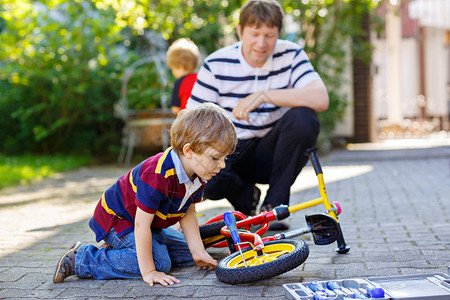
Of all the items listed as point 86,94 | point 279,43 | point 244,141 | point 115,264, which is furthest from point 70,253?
point 86,94

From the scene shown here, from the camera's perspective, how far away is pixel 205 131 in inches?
95.4

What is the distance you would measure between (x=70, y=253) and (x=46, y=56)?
7643mm

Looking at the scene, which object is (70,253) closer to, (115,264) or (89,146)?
(115,264)

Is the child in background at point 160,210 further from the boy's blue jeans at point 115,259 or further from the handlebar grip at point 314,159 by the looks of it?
the handlebar grip at point 314,159

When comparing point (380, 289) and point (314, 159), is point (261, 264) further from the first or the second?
point (314, 159)

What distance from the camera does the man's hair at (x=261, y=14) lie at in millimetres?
3447

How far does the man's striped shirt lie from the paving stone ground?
0.89ft

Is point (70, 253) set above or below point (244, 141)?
below

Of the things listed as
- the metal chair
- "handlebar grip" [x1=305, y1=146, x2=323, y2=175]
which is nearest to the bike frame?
"handlebar grip" [x1=305, y1=146, x2=323, y2=175]

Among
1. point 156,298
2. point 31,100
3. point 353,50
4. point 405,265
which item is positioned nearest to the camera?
point 156,298

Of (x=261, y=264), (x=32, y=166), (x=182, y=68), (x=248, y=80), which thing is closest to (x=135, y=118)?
(x=32, y=166)

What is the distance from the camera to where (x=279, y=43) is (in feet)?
12.3

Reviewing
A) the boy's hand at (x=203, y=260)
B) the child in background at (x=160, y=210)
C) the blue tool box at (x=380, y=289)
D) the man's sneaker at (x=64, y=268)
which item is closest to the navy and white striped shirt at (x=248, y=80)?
A: the child in background at (x=160, y=210)

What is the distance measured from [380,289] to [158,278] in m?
0.98
